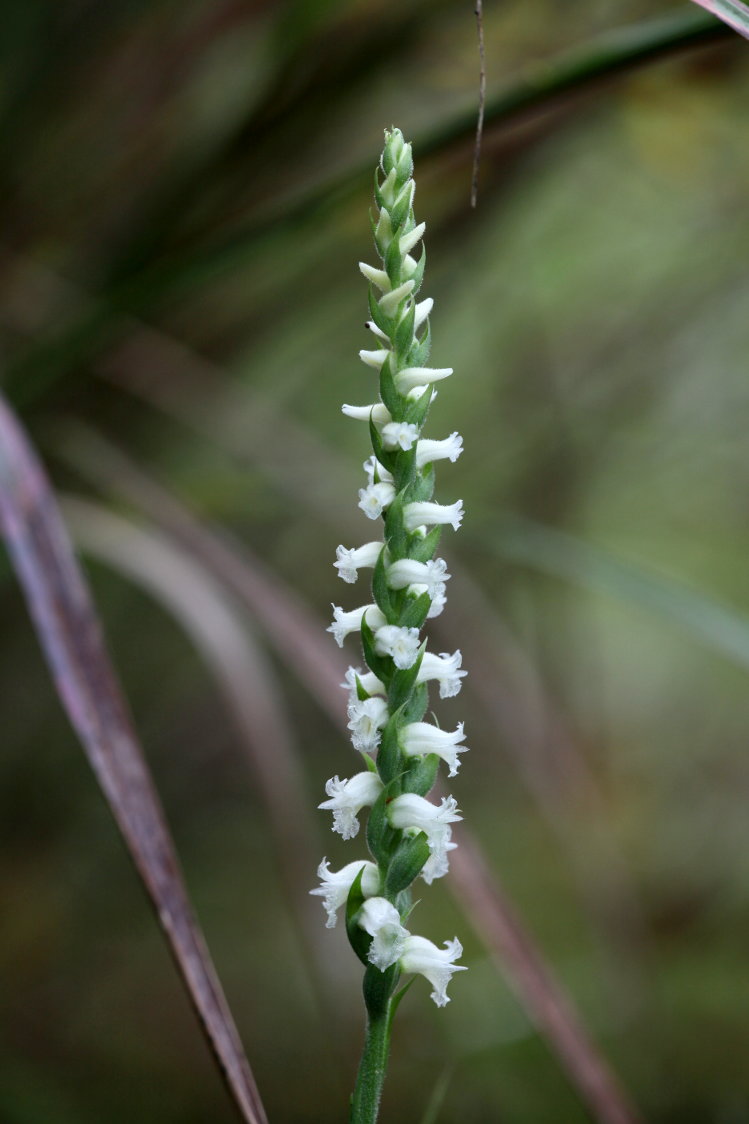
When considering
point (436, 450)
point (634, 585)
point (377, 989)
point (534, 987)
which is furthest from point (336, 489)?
point (377, 989)

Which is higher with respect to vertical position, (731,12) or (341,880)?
(731,12)

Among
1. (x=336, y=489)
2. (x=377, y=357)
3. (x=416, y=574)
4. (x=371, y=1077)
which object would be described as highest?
(x=336, y=489)

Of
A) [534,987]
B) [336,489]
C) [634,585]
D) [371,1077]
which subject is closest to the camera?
[371,1077]

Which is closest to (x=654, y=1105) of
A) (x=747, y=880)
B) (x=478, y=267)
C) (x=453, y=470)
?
(x=747, y=880)

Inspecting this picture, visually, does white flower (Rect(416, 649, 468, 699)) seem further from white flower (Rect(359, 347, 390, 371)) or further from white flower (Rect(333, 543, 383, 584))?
white flower (Rect(359, 347, 390, 371))

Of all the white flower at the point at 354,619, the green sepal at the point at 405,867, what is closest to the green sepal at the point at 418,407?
the white flower at the point at 354,619

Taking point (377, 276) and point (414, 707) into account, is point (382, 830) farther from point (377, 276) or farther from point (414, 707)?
point (377, 276)

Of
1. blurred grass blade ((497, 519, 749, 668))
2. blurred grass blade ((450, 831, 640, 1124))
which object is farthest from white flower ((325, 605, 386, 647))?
blurred grass blade ((497, 519, 749, 668))
